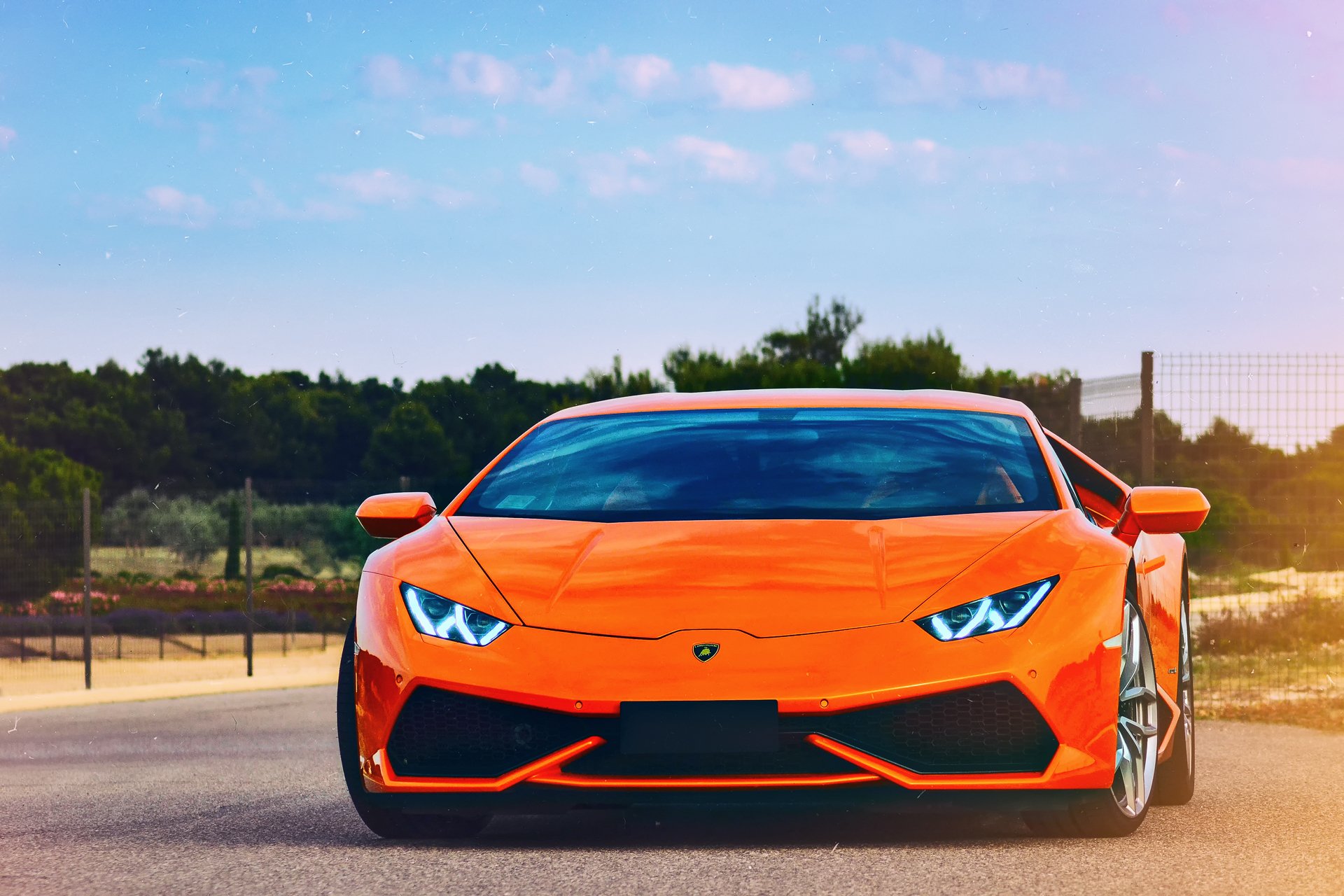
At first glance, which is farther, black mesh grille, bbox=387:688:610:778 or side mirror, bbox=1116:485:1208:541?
side mirror, bbox=1116:485:1208:541

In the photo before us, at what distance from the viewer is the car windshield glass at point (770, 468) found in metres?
4.93

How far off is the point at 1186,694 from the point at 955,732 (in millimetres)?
2233

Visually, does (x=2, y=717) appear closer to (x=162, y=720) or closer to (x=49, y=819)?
(x=162, y=720)

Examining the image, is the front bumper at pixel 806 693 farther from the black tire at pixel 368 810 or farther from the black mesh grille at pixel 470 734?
the black tire at pixel 368 810

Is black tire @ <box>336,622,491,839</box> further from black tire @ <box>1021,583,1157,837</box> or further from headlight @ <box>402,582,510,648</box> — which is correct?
black tire @ <box>1021,583,1157,837</box>

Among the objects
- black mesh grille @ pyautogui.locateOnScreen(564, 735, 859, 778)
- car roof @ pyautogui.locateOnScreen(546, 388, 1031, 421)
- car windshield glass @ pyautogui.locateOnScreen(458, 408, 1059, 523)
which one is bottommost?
black mesh grille @ pyautogui.locateOnScreen(564, 735, 859, 778)

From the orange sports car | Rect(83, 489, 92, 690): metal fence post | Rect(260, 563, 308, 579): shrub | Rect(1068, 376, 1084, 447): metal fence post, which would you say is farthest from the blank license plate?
Rect(260, 563, 308, 579): shrub

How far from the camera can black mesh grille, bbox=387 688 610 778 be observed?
4305mm

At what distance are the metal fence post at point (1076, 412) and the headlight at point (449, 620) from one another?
10.2 m

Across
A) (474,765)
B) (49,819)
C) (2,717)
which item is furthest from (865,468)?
(2,717)

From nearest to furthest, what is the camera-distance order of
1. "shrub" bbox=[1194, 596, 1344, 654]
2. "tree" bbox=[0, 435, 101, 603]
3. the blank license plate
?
the blank license plate < "shrub" bbox=[1194, 596, 1344, 654] < "tree" bbox=[0, 435, 101, 603]

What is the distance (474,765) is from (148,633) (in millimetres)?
24971

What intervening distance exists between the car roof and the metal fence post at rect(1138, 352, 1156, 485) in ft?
24.2

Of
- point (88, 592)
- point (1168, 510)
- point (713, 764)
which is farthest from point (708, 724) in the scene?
point (88, 592)
